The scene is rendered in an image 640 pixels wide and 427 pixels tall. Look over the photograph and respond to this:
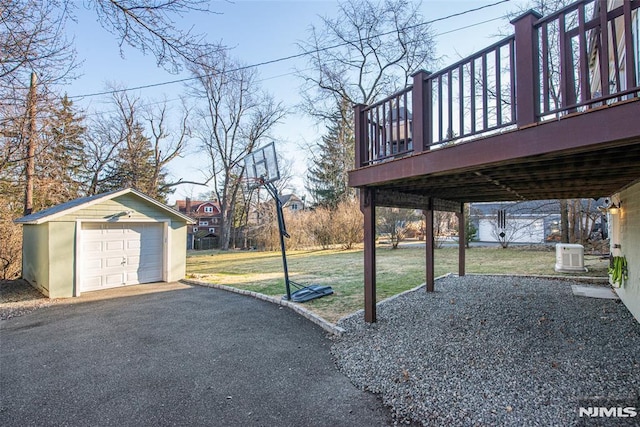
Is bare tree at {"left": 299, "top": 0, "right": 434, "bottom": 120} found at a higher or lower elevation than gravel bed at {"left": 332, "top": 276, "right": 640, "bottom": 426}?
higher

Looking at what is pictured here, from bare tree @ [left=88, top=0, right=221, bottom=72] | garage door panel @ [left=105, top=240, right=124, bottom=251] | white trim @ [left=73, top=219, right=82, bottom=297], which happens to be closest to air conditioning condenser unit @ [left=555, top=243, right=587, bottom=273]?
bare tree @ [left=88, top=0, right=221, bottom=72]

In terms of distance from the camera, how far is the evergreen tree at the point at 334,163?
67.7 ft

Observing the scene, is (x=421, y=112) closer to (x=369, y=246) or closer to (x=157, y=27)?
(x=369, y=246)

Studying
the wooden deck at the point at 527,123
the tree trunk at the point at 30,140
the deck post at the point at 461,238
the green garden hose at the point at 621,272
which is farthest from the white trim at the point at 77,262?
the green garden hose at the point at 621,272

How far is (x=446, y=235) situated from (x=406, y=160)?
924 inches

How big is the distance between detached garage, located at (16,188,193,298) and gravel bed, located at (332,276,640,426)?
6949 mm

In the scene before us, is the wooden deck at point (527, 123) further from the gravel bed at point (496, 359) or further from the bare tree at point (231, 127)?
the bare tree at point (231, 127)

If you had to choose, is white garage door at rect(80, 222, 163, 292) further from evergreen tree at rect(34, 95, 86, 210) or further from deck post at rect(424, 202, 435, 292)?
deck post at rect(424, 202, 435, 292)

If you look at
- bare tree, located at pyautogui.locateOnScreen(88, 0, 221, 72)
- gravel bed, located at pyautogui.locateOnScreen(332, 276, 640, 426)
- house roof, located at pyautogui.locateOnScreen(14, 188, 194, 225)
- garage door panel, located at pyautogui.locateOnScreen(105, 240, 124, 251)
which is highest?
bare tree, located at pyautogui.locateOnScreen(88, 0, 221, 72)

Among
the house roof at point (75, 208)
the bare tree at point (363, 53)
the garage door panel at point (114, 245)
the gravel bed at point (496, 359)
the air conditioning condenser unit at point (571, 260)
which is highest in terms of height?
A: the bare tree at point (363, 53)

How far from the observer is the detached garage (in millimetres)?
7688

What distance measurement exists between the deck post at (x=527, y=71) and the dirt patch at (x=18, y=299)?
29.8 ft

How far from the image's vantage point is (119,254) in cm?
891

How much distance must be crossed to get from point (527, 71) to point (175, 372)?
15.5 ft
